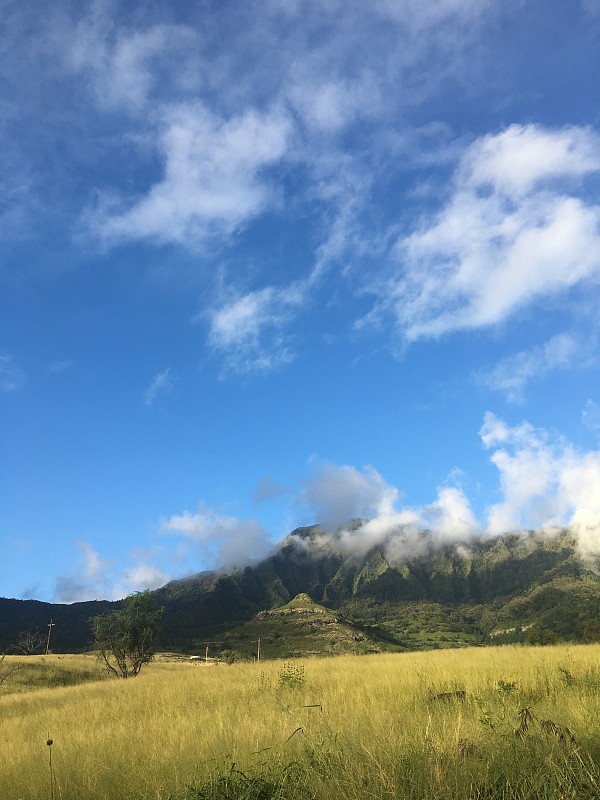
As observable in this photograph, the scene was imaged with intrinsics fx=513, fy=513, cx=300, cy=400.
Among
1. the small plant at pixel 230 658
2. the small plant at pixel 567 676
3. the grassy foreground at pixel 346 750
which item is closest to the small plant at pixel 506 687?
the grassy foreground at pixel 346 750

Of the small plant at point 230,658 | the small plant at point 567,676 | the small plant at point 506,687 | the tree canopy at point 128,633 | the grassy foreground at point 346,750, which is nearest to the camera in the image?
the grassy foreground at point 346,750

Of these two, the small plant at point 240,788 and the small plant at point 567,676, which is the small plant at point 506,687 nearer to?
the small plant at point 567,676

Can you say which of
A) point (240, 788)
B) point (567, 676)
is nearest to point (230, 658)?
point (567, 676)

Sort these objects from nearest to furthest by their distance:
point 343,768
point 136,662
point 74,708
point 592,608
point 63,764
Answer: point 343,768, point 63,764, point 74,708, point 136,662, point 592,608

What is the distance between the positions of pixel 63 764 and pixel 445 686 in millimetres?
7531

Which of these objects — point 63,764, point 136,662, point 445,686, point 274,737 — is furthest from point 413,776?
point 136,662

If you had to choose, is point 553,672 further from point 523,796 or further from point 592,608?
point 592,608

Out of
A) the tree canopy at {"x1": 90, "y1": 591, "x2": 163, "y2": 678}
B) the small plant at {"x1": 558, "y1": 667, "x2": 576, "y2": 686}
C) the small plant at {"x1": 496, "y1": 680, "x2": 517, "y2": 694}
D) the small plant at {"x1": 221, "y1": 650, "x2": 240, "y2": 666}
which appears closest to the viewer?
the small plant at {"x1": 496, "y1": 680, "x2": 517, "y2": 694}

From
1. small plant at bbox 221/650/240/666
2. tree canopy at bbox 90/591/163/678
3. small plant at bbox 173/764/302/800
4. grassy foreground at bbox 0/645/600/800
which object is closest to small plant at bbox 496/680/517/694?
grassy foreground at bbox 0/645/600/800

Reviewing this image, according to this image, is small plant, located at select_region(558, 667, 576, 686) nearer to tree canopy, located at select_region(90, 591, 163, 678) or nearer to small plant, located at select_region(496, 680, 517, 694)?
small plant, located at select_region(496, 680, 517, 694)

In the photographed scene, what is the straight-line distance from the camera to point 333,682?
1286cm

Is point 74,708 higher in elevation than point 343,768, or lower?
lower

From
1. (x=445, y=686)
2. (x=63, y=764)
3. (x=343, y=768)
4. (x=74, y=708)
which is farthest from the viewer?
(x=74, y=708)

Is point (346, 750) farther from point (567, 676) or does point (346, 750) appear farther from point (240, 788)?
point (567, 676)
